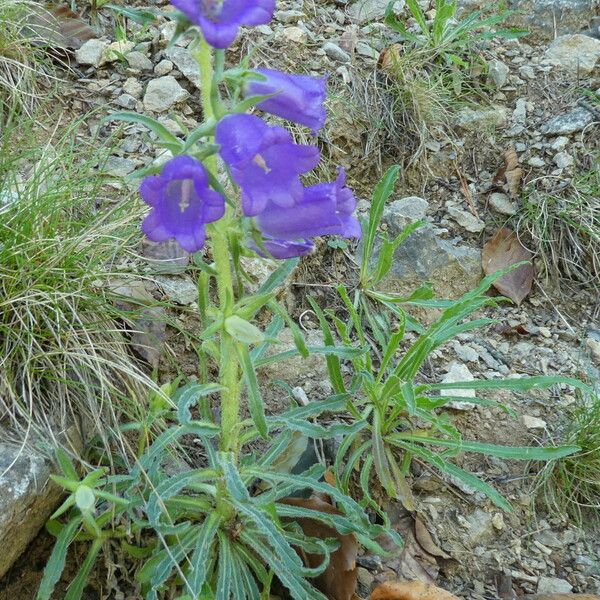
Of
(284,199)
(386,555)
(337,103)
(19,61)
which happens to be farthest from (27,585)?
(337,103)

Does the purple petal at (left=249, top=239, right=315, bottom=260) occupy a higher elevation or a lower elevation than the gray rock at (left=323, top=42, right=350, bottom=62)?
higher

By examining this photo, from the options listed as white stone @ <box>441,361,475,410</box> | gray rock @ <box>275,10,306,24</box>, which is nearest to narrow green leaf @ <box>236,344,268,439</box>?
white stone @ <box>441,361,475,410</box>

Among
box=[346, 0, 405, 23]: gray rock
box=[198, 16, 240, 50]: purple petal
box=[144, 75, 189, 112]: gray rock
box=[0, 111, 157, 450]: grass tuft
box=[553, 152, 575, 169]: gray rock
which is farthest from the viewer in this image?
box=[346, 0, 405, 23]: gray rock

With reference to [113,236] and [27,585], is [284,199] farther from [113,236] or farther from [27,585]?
[27,585]

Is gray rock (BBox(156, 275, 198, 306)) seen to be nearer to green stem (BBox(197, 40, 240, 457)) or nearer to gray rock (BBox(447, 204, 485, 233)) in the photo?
green stem (BBox(197, 40, 240, 457))

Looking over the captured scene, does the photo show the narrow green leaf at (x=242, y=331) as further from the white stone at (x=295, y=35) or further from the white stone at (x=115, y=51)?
the white stone at (x=295, y=35)

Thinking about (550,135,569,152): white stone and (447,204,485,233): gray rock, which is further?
(550,135,569,152): white stone

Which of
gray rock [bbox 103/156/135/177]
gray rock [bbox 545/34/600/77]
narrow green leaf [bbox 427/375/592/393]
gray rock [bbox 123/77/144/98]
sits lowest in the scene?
narrow green leaf [bbox 427/375/592/393]

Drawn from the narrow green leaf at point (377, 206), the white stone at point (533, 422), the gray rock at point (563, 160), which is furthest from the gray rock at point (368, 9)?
the white stone at point (533, 422)
